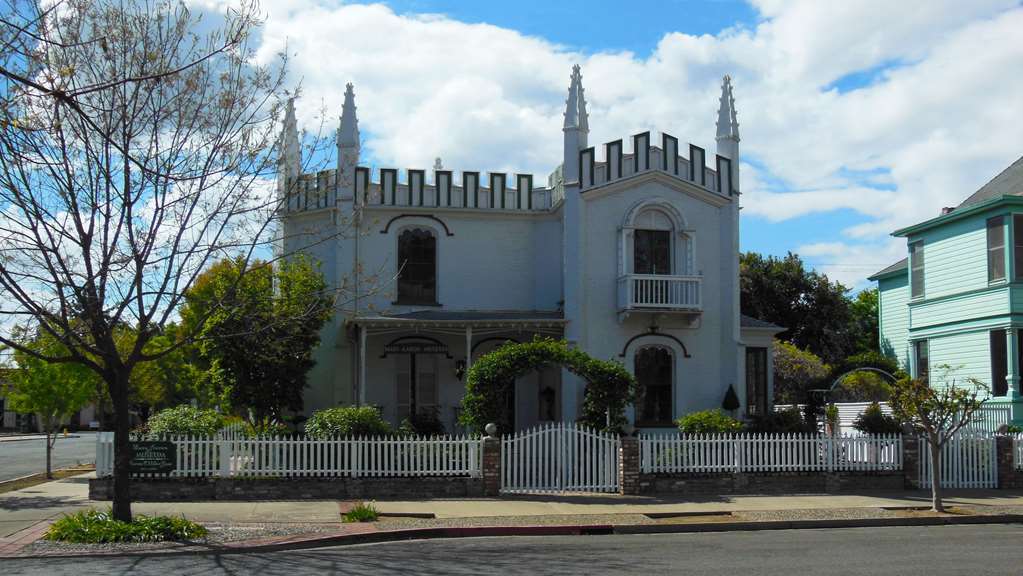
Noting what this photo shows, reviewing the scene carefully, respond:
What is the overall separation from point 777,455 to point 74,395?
53.3ft

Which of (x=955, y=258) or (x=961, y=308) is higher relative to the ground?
(x=955, y=258)

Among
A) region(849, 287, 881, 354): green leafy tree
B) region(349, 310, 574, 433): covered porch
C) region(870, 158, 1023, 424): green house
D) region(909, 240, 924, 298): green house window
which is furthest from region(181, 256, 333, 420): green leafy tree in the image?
region(849, 287, 881, 354): green leafy tree

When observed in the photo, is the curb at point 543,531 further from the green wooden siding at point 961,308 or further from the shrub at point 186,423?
the green wooden siding at point 961,308

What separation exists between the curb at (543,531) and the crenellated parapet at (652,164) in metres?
10.2

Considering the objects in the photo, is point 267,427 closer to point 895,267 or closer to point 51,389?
point 51,389

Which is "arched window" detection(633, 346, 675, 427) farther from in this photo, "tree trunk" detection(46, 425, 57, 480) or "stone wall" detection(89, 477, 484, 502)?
"tree trunk" detection(46, 425, 57, 480)

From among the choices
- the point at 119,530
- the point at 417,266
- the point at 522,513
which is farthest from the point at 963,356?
the point at 119,530

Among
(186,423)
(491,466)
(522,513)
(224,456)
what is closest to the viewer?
(522,513)

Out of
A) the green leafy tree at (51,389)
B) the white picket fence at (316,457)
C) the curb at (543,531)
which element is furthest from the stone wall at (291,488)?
the green leafy tree at (51,389)

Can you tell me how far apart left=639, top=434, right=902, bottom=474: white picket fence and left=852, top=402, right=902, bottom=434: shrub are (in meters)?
1.82

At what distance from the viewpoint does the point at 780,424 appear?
23156mm

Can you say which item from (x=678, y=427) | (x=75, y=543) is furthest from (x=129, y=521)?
(x=678, y=427)

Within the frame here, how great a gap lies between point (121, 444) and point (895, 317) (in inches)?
1086

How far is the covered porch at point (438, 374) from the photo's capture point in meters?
24.3
